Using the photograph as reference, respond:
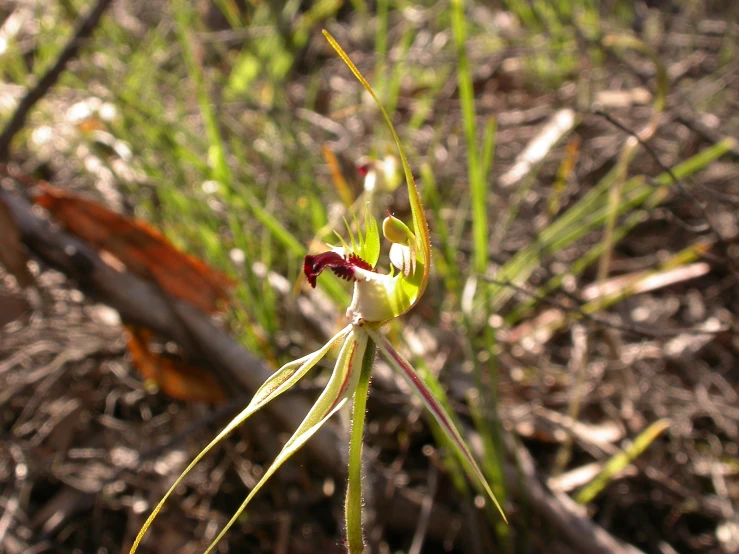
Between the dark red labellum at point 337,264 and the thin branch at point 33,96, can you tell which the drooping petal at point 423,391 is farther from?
the thin branch at point 33,96

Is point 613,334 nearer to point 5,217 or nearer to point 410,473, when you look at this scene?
point 410,473

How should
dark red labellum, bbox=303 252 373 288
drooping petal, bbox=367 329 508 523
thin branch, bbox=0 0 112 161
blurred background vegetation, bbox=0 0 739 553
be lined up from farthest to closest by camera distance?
thin branch, bbox=0 0 112 161, blurred background vegetation, bbox=0 0 739 553, dark red labellum, bbox=303 252 373 288, drooping petal, bbox=367 329 508 523

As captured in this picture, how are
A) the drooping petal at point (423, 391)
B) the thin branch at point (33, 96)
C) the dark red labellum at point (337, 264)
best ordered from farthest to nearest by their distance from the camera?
the thin branch at point (33, 96), the dark red labellum at point (337, 264), the drooping petal at point (423, 391)

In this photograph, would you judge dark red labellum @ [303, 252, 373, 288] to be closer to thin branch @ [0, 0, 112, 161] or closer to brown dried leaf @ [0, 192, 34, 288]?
brown dried leaf @ [0, 192, 34, 288]

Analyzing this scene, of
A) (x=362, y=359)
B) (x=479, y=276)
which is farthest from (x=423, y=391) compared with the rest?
(x=479, y=276)

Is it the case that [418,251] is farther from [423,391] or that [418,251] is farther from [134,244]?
[134,244]

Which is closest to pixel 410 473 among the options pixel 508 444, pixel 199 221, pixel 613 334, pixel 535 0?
pixel 508 444

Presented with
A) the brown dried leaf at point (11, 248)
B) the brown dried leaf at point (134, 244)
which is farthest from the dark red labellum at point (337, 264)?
the brown dried leaf at point (11, 248)

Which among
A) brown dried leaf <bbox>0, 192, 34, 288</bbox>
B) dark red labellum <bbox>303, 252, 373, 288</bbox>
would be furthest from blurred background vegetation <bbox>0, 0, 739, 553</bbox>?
dark red labellum <bbox>303, 252, 373, 288</bbox>
